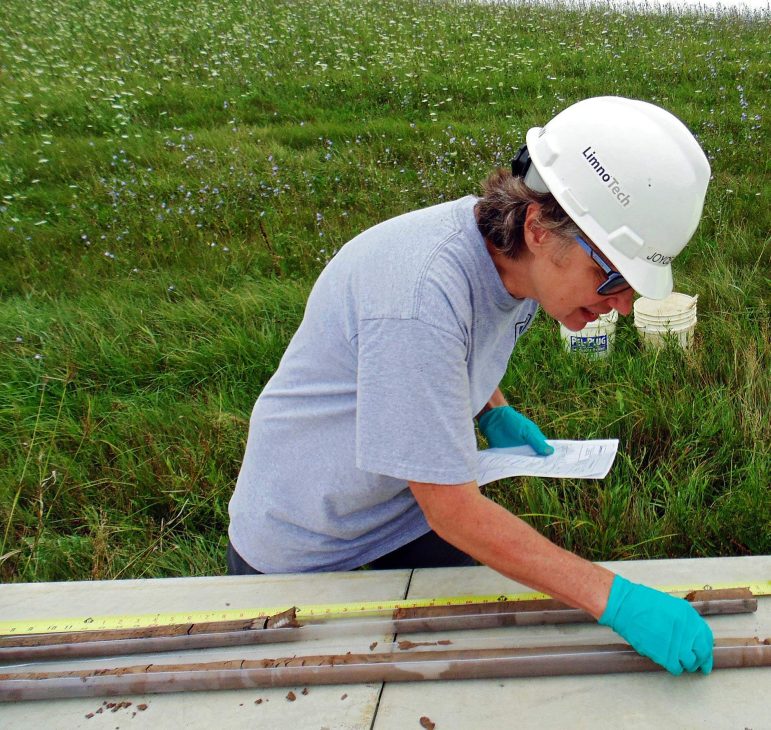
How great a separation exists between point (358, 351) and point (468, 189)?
3.72m

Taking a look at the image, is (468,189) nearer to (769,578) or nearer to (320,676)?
(769,578)

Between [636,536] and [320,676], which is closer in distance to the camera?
[320,676]

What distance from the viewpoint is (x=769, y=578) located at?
1.96 m

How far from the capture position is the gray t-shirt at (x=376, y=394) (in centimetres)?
142

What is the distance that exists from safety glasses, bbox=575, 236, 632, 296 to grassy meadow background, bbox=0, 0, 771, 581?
1092mm

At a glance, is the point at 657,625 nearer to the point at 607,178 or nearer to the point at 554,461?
the point at 554,461

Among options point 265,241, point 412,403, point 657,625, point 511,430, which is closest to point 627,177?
point 412,403

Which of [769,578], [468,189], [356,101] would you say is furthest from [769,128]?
[769,578]

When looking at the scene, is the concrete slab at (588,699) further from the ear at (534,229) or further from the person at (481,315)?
the ear at (534,229)

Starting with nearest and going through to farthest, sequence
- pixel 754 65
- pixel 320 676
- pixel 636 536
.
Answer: pixel 320 676 < pixel 636 536 < pixel 754 65

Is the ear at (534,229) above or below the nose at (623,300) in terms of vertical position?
above

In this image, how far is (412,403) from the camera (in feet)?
4.63

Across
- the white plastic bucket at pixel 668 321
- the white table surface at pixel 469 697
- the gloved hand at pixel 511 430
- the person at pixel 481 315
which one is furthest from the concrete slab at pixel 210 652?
the white plastic bucket at pixel 668 321

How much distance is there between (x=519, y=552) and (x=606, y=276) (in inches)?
24.9
